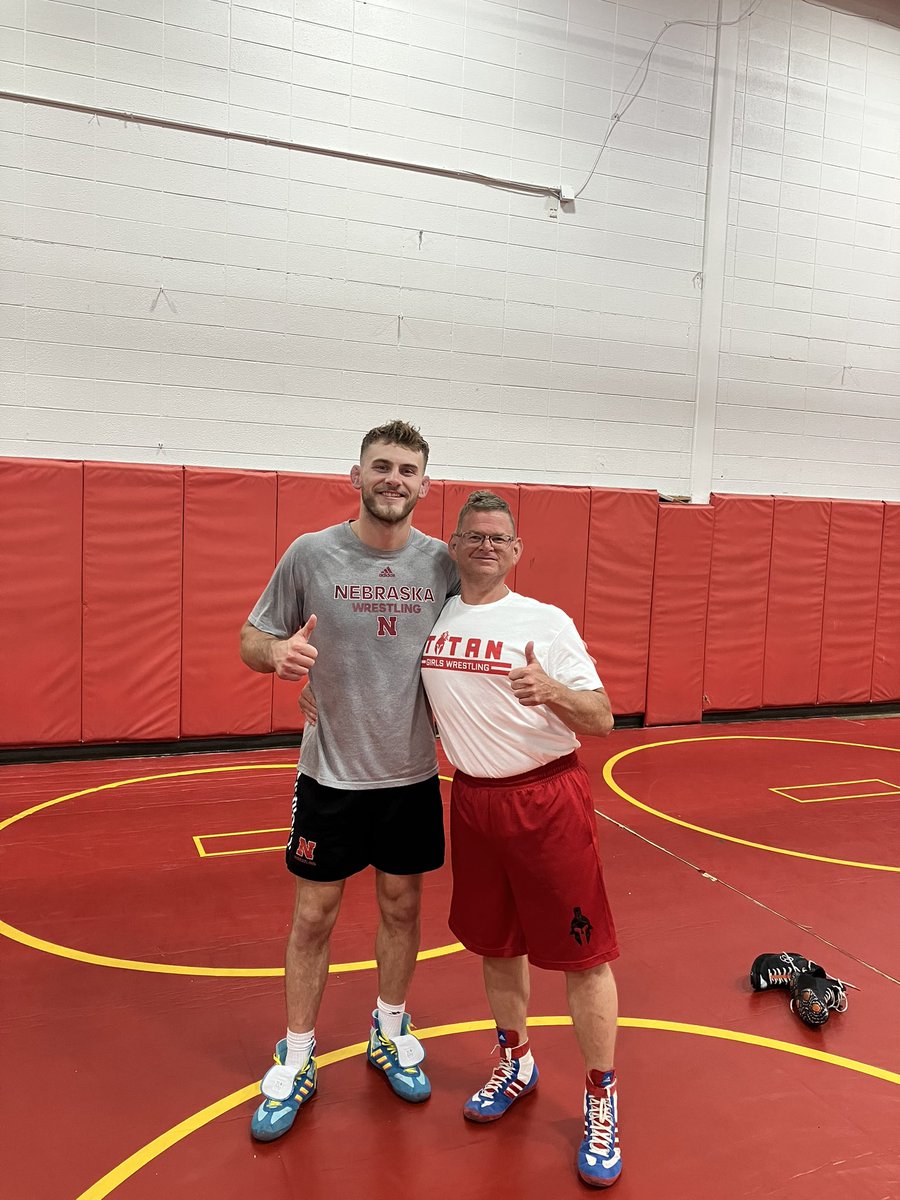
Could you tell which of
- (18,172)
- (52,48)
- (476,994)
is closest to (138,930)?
(476,994)

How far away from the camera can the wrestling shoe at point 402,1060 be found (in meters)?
3.13

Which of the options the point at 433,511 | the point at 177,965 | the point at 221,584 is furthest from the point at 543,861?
the point at 433,511

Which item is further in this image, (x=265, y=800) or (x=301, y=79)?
(x=301, y=79)

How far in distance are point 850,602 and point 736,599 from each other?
1.47m

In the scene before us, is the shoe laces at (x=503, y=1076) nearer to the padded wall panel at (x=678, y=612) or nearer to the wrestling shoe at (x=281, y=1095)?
the wrestling shoe at (x=281, y=1095)

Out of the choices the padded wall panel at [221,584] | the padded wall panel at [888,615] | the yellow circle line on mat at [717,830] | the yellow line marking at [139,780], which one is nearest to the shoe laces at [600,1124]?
the yellow circle line on mat at [717,830]

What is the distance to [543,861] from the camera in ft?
9.22

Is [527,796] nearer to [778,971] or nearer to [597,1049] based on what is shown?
[597,1049]

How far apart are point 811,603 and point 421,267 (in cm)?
540

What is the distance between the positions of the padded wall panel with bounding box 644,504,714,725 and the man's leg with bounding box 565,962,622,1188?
6.53 meters

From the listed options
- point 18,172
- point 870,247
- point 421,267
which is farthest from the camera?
point 870,247

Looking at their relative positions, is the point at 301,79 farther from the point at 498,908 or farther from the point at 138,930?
the point at 498,908

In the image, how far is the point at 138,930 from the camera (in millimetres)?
4367

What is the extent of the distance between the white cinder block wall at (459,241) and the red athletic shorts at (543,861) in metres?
5.59
